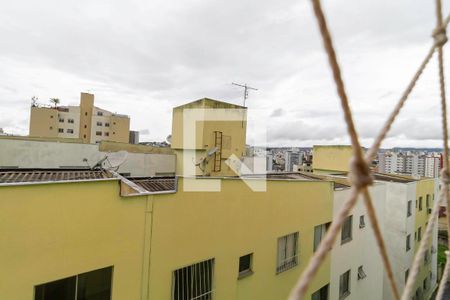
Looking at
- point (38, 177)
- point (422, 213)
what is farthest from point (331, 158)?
point (38, 177)

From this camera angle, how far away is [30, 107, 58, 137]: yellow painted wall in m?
43.9

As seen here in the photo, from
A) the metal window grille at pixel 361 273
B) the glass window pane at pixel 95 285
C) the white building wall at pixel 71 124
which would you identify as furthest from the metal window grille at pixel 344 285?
the white building wall at pixel 71 124

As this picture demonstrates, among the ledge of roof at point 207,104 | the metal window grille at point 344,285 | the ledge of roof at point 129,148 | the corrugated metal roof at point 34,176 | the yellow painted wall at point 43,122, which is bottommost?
the metal window grille at point 344,285

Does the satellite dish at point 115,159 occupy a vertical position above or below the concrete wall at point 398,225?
above

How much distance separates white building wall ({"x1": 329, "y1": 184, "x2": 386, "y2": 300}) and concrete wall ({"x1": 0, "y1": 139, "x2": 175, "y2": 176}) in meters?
11.5

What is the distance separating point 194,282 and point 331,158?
18383mm

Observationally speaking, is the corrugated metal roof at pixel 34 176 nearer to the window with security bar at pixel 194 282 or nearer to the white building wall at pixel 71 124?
the window with security bar at pixel 194 282

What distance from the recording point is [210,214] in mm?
6117

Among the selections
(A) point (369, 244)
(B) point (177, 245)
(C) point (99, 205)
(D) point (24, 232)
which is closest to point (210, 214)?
(B) point (177, 245)

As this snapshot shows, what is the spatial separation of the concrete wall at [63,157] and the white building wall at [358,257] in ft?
37.9

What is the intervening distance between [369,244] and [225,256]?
8462 mm

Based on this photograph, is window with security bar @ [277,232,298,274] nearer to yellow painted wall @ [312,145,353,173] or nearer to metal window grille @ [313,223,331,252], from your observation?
metal window grille @ [313,223,331,252]

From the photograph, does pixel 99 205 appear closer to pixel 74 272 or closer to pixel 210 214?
pixel 74 272

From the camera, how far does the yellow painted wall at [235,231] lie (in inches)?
208
